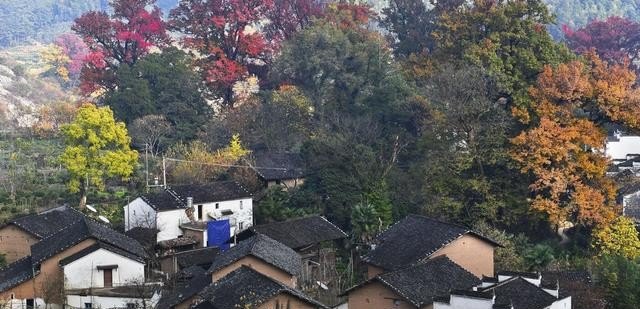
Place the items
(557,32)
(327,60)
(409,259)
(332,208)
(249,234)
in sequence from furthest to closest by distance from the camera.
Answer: (557,32), (327,60), (332,208), (249,234), (409,259)

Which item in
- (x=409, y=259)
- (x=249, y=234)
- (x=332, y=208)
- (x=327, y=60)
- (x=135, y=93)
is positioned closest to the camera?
(x=409, y=259)

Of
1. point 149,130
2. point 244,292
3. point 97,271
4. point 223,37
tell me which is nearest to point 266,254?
point 244,292

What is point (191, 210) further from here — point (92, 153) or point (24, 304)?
point (24, 304)

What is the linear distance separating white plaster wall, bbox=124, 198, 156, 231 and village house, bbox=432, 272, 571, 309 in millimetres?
12980

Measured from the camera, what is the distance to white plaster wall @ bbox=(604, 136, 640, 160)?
120 ft

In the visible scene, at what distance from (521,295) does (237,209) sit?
14129 mm

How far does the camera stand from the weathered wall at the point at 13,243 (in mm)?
29844

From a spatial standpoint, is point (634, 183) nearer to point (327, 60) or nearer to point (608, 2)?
point (327, 60)

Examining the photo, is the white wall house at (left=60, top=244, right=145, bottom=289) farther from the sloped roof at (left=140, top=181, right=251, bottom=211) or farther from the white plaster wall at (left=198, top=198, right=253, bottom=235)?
the white plaster wall at (left=198, top=198, right=253, bottom=235)

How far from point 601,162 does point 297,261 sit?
11.0 meters

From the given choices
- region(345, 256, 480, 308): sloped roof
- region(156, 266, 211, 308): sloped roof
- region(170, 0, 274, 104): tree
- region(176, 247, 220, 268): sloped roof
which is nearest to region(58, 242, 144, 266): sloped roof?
region(156, 266, 211, 308): sloped roof

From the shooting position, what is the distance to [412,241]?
2638 cm

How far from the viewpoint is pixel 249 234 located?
29.3m

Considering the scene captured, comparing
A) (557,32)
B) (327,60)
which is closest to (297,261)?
(327,60)
